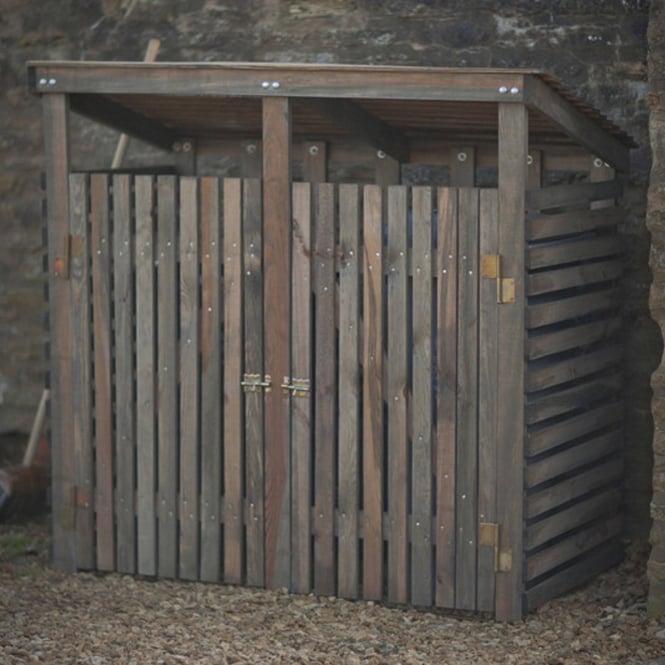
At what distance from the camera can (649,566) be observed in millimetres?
6496

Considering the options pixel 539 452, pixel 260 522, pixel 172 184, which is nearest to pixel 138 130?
pixel 172 184

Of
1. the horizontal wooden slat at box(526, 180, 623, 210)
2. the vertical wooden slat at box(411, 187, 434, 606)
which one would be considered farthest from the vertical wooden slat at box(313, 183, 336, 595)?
the horizontal wooden slat at box(526, 180, 623, 210)

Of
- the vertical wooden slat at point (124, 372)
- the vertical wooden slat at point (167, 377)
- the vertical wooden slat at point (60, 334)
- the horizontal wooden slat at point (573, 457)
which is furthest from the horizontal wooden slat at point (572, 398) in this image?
the vertical wooden slat at point (60, 334)

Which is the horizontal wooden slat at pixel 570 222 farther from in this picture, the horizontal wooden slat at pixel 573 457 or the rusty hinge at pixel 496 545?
the rusty hinge at pixel 496 545

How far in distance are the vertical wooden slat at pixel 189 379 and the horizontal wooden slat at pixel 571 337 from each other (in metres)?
1.55

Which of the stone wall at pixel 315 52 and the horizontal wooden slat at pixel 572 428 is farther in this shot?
the stone wall at pixel 315 52

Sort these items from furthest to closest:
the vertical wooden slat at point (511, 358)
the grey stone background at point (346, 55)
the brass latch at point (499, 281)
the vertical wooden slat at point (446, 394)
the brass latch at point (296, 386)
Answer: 1. the grey stone background at point (346, 55)
2. the brass latch at point (296, 386)
3. the vertical wooden slat at point (446, 394)
4. the brass latch at point (499, 281)
5. the vertical wooden slat at point (511, 358)

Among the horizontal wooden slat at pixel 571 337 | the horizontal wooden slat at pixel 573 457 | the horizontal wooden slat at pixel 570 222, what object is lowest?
the horizontal wooden slat at pixel 573 457

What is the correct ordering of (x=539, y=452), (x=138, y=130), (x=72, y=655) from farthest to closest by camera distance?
(x=138, y=130) → (x=539, y=452) → (x=72, y=655)

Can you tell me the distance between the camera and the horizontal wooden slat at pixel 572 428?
660 centimetres

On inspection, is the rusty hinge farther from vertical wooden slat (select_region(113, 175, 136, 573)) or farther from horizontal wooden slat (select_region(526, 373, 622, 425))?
vertical wooden slat (select_region(113, 175, 136, 573))

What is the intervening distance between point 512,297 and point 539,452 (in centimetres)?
71

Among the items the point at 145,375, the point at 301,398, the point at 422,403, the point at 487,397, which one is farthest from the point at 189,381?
the point at 487,397

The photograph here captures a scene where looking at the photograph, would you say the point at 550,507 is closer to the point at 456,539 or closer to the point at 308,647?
the point at 456,539
